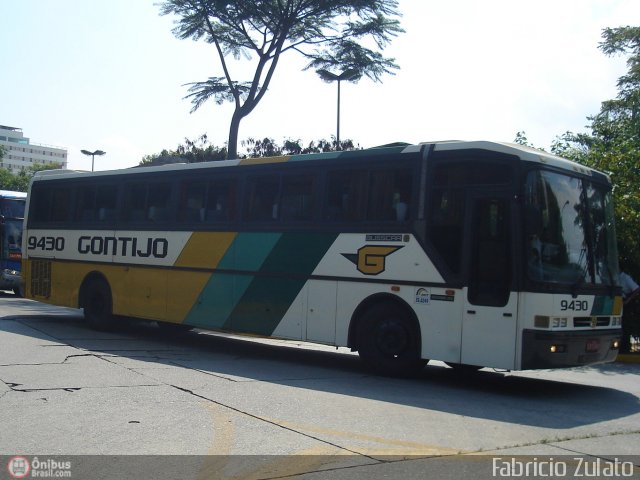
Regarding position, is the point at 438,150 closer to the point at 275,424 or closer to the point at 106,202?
the point at 275,424

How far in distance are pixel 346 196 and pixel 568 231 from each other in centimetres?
341

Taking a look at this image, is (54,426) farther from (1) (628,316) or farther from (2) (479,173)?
(1) (628,316)

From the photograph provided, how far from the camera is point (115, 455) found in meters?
6.64

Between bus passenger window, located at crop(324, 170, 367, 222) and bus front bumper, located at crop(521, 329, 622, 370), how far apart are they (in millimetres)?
3293

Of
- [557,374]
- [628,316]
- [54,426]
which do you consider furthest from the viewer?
[628,316]

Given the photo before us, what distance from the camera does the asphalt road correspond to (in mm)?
6648

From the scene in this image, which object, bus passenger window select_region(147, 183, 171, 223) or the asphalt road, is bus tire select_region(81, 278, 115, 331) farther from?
the asphalt road

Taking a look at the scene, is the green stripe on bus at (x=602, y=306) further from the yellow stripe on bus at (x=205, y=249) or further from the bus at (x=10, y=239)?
the bus at (x=10, y=239)

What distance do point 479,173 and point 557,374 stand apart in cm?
468

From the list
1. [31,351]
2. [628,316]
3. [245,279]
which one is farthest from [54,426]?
[628,316]

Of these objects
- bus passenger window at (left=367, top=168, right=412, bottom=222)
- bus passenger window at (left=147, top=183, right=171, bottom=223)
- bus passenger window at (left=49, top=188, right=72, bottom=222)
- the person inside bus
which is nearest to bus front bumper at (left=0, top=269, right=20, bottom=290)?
bus passenger window at (left=49, top=188, right=72, bottom=222)

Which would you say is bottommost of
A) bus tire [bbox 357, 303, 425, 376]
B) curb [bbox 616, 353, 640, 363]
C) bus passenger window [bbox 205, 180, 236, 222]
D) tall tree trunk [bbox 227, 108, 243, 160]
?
curb [bbox 616, 353, 640, 363]

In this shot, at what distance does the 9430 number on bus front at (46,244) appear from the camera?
58.6 feet

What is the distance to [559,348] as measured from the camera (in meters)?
10.0
